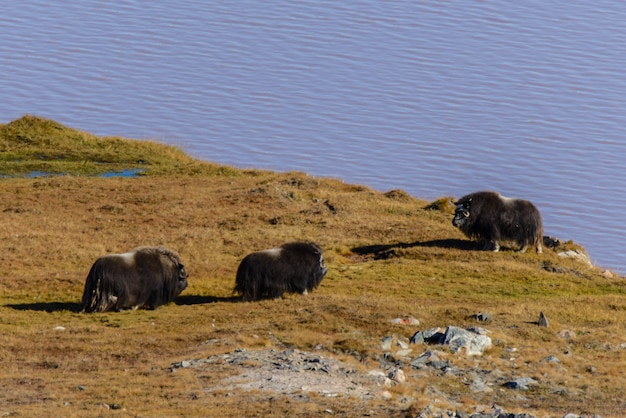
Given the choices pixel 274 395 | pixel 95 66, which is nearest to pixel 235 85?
pixel 95 66

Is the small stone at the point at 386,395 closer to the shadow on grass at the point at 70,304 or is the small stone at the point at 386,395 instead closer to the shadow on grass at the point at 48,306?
the shadow on grass at the point at 70,304

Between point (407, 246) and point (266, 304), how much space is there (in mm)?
9861

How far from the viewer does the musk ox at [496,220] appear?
124ft

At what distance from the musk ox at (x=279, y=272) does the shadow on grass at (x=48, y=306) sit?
177 inches

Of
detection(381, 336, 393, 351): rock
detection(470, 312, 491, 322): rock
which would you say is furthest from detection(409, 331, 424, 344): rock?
detection(470, 312, 491, 322): rock

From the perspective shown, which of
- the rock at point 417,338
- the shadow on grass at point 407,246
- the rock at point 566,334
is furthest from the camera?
the shadow on grass at point 407,246

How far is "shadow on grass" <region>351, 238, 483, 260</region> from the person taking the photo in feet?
127

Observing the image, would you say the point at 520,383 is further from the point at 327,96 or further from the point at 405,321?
the point at 327,96

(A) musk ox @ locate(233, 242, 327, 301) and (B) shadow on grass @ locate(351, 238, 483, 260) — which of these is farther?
(B) shadow on grass @ locate(351, 238, 483, 260)

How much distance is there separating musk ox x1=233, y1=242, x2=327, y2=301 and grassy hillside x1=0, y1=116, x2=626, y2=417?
49 cm

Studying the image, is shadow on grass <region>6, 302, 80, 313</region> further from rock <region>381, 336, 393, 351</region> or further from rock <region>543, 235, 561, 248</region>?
rock <region>543, 235, 561, 248</region>

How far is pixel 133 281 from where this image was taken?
29984 mm

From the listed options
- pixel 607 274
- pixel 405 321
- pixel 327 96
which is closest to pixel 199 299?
pixel 405 321

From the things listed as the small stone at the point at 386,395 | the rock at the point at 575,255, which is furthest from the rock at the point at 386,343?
the rock at the point at 575,255
